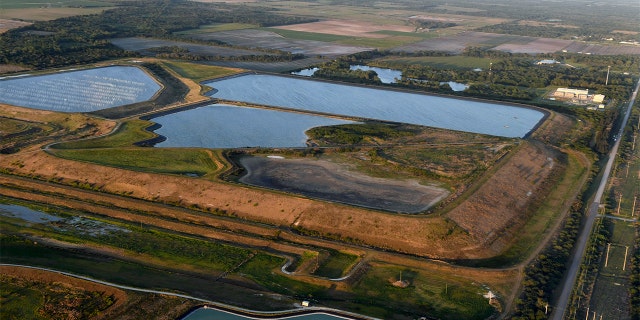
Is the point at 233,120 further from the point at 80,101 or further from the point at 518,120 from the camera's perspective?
the point at 518,120

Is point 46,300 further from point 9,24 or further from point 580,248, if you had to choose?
point 9,24

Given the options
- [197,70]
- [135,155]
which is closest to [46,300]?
[135,155]

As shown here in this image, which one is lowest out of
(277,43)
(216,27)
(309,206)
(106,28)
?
(309,206)

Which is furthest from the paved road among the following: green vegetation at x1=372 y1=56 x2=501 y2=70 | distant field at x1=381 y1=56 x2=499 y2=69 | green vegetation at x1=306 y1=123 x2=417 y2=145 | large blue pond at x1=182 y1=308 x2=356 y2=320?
distant field at x1=381 y1=56 x2=499 y2=69

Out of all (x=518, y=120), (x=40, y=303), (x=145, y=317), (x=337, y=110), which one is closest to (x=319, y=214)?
(x=145, y=317)

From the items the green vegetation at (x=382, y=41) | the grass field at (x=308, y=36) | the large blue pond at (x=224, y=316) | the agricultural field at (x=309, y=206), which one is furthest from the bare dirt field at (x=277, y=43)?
the large blue pond at (x=224, y=316)
